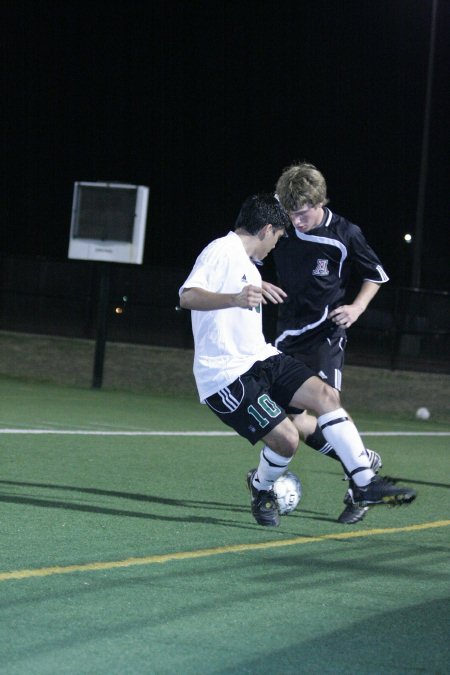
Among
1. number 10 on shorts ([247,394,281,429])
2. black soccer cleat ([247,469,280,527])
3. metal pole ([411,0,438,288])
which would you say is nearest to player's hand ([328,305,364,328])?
number 10 on shorts ([247,394,281,429])

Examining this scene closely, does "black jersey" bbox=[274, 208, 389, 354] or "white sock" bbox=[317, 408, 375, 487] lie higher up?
"black jersey" bbox=[274, 208, 389, 354]

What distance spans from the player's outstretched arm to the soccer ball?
125 cm

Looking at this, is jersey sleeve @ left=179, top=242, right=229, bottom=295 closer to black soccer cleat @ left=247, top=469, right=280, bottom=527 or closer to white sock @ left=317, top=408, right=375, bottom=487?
white sock @ left=317, top=408, right=375, bottom=487

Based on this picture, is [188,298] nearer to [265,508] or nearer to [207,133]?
[265,508]

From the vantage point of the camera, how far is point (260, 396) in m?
6.81

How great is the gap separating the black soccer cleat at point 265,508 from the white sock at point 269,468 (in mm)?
42

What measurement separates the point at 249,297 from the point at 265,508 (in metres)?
1.37

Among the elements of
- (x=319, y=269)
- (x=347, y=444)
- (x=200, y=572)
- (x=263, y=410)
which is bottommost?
(x=200, y=572)

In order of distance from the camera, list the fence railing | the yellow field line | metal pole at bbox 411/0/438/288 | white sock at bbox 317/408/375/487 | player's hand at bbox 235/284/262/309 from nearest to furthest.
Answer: the yellow field line → player's hand at bbox 235/284/262/309 → white sock at bbox 317/408/375/487 → the fence railing → metal pole at bbox 411/0/438/288

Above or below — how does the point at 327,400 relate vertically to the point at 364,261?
below

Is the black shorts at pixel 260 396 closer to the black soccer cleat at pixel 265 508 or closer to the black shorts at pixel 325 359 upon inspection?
the black soccer cleat at pixel 265 508

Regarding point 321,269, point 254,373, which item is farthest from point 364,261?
point 254,373

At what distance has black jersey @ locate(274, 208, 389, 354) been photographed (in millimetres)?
7785

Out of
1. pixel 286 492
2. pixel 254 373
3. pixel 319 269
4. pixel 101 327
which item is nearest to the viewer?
pixel 254 373
